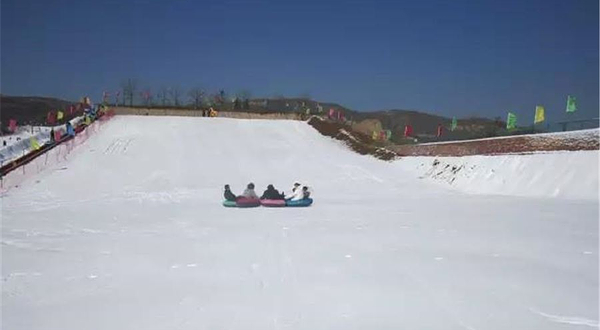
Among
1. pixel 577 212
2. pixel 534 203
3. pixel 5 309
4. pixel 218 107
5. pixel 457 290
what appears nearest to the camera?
pixel 5 309

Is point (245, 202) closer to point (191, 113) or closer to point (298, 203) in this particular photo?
point (298, 203)

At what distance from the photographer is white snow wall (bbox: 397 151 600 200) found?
1923 centimetres

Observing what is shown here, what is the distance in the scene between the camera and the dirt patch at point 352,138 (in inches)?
1347

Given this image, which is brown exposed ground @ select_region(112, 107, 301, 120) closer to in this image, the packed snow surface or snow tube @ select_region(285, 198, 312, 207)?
the packed snow surface

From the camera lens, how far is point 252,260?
9.54 metres

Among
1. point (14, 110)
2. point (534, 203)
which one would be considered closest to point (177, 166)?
point (534, 203)

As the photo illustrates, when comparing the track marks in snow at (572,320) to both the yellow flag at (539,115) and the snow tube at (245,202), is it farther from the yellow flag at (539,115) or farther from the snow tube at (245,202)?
the yellow flag at (539,115)

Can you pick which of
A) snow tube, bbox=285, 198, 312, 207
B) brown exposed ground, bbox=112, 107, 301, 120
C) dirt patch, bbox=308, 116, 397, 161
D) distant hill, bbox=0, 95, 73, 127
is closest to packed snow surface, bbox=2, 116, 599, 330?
snow tube, bbox=285, 198, 312, 207

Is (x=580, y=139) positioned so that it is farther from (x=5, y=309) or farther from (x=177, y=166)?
(x=5, y=309)

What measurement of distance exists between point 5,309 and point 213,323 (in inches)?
116

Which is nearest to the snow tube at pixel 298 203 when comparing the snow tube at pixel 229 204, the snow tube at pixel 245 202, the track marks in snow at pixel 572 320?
the snow tube at pixel 245 202

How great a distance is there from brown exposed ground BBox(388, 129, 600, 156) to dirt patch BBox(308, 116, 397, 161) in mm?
1463

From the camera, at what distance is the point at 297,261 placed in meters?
9.41

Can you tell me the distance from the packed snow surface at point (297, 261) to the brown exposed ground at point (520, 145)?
4525 mm
